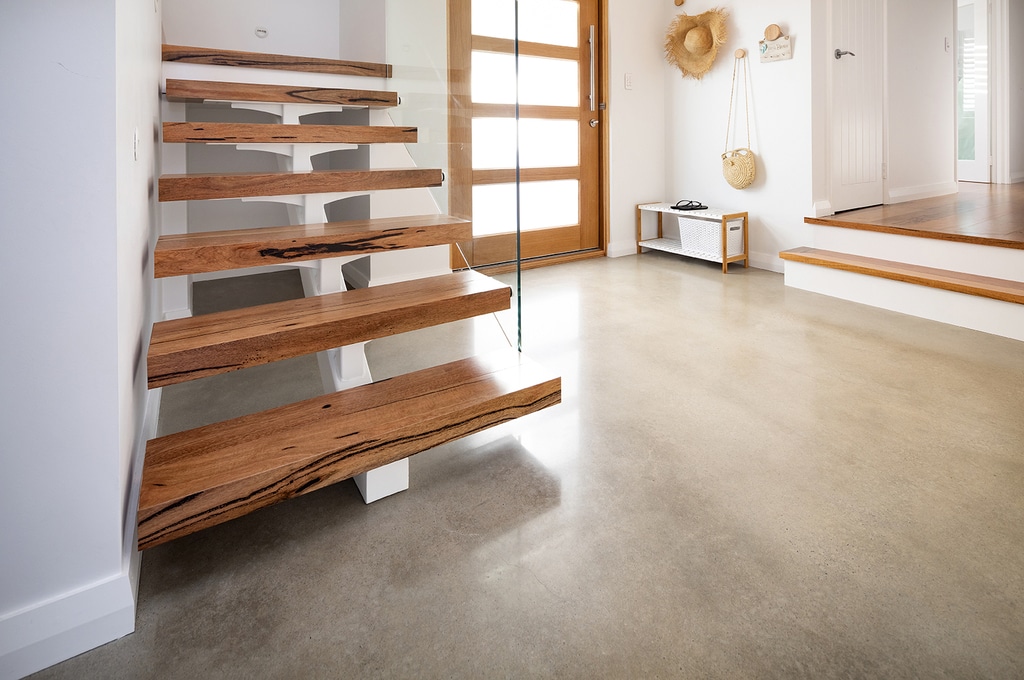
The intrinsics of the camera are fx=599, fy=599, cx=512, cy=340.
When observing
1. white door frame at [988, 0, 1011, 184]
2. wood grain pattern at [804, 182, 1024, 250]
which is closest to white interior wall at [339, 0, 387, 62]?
wood grain pattern at [804, 182, 1024, 250]

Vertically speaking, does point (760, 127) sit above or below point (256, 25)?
below

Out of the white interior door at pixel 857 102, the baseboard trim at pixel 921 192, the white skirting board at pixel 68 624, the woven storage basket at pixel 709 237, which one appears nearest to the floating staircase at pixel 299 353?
the white skirting board at pixel 68 624

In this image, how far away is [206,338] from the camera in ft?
4.53

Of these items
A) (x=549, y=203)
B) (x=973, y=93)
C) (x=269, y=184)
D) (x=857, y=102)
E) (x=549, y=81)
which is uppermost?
(x=973, y=93)

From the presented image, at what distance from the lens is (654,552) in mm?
1300

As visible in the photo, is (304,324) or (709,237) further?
(709,237)

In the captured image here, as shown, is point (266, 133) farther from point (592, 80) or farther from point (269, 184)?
point (592, 80)

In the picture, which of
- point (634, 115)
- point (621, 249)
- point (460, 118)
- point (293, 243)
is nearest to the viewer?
point (293, 243)

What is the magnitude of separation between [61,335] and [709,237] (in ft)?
12.5

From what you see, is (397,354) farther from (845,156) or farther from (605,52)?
(845,156)

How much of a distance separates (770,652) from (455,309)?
3.60 feet

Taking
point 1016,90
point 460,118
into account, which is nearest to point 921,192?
point 1016,90

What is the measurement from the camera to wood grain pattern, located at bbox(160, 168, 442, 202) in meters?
1.81

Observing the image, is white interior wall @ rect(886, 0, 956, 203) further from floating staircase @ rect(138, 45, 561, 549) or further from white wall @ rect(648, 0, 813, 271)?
floating staircase @ rect(138, 45, 561, 549)
